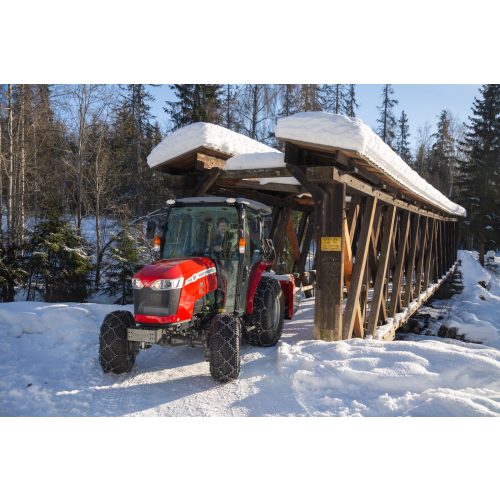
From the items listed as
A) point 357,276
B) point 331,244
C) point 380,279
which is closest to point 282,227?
point 380,279

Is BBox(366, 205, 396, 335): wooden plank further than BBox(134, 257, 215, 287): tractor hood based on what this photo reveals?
Yes

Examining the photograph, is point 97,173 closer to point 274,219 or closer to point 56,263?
point 56,263

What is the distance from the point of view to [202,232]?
5273mm

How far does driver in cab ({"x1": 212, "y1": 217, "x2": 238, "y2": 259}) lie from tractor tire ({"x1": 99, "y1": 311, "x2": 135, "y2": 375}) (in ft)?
4.84

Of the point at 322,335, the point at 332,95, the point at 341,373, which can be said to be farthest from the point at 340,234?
the point at 332,95

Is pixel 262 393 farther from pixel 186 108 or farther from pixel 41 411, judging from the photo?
pixel 186 108

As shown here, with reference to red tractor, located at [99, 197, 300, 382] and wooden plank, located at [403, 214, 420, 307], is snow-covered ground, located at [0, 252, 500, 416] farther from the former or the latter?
wooden plank, located at [403, 214, 420, 307]

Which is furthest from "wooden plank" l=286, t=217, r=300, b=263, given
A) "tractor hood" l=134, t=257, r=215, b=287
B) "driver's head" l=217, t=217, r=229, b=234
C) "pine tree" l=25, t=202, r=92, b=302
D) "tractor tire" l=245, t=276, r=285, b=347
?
"pine tree" l=25, t=202, r=92, b=302

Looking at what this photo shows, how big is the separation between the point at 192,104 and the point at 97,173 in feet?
25.6

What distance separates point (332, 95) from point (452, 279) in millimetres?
16840

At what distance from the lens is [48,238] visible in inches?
461

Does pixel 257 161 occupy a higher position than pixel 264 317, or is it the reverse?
pixel 257 161

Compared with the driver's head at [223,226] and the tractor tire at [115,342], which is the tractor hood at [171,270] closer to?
the tractor tire at [115,342]

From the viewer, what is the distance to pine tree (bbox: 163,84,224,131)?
814 inches
